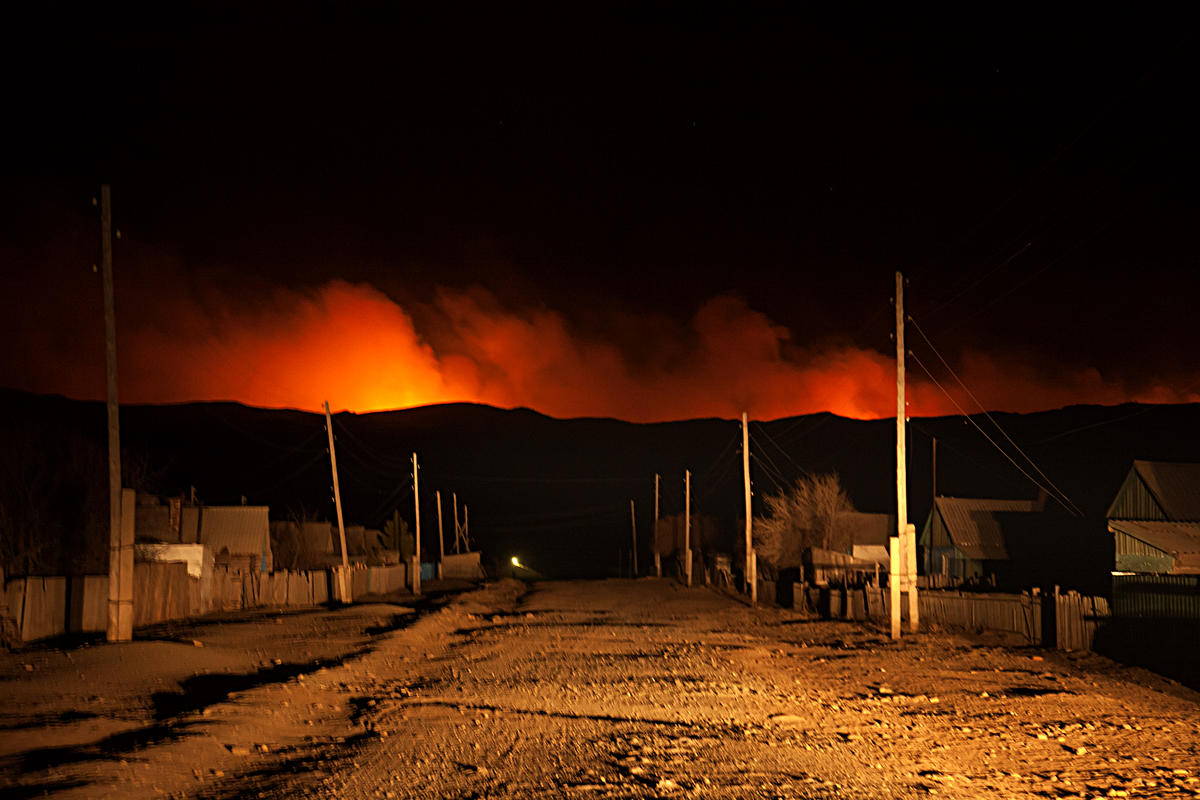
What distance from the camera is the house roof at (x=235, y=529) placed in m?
59.8

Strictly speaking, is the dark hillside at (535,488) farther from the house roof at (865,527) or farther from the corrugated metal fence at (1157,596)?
the corrugated metal fence at (1157,596)

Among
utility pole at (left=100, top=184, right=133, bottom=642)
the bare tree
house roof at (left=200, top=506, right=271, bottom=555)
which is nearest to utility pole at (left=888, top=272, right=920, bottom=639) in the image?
utility pole at (left=100, top=184, right=133, bottom=642)

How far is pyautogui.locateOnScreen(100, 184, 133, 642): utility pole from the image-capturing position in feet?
70.3

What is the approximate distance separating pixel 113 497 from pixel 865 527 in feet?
206

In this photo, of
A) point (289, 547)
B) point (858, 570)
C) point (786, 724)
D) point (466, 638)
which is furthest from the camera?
point (289, 547)

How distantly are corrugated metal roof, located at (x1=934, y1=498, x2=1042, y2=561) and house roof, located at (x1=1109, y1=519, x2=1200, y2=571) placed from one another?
54.3ft

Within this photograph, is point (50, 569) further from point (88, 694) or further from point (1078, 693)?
point (1078, 693)

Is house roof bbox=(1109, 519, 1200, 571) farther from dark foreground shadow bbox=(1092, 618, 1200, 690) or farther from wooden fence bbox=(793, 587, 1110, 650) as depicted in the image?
dark foreground shadow bbox=(1092, 618, 1200, 690)

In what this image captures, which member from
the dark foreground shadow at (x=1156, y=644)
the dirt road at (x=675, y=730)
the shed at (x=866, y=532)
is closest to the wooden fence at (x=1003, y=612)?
the dark foreground shadow at (x=1156, y=644)

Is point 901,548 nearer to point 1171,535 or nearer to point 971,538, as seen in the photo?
point 1171,535

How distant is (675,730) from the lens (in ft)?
38.8

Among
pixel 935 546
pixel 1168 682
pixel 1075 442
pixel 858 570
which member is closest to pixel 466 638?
pixel 1168 682

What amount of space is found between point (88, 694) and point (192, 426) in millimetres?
167000

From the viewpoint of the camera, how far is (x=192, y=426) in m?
170
